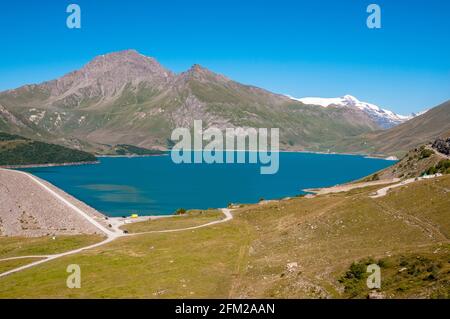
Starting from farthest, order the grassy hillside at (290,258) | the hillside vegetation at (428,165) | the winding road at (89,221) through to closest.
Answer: the hillside vegetation at (428,165) → the winding road at (89,221) → the grassy hillside at (290,258)

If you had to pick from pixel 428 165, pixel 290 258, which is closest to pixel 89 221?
pixel 290 258

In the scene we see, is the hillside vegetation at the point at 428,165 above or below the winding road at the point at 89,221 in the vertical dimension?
above

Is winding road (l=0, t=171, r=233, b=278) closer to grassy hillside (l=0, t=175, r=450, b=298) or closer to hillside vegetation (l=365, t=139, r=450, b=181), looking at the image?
grassy hillside (l=0, t=175, r=450, b=298)

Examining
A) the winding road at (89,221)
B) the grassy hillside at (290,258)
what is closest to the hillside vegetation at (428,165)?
the grassy hillside at (290,258)

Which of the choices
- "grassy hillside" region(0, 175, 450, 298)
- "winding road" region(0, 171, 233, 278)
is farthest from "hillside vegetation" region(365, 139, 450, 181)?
"winding road" region(0, 171, 233, 278)

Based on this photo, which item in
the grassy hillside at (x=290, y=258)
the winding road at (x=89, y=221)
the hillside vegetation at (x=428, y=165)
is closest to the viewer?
the grassy hillside at (x=290, y=258)

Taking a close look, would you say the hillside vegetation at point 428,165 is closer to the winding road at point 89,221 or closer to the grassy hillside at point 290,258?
the grassy hillside at point 290,258

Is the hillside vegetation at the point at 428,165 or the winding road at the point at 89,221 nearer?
the winding road at the point at 89,221
